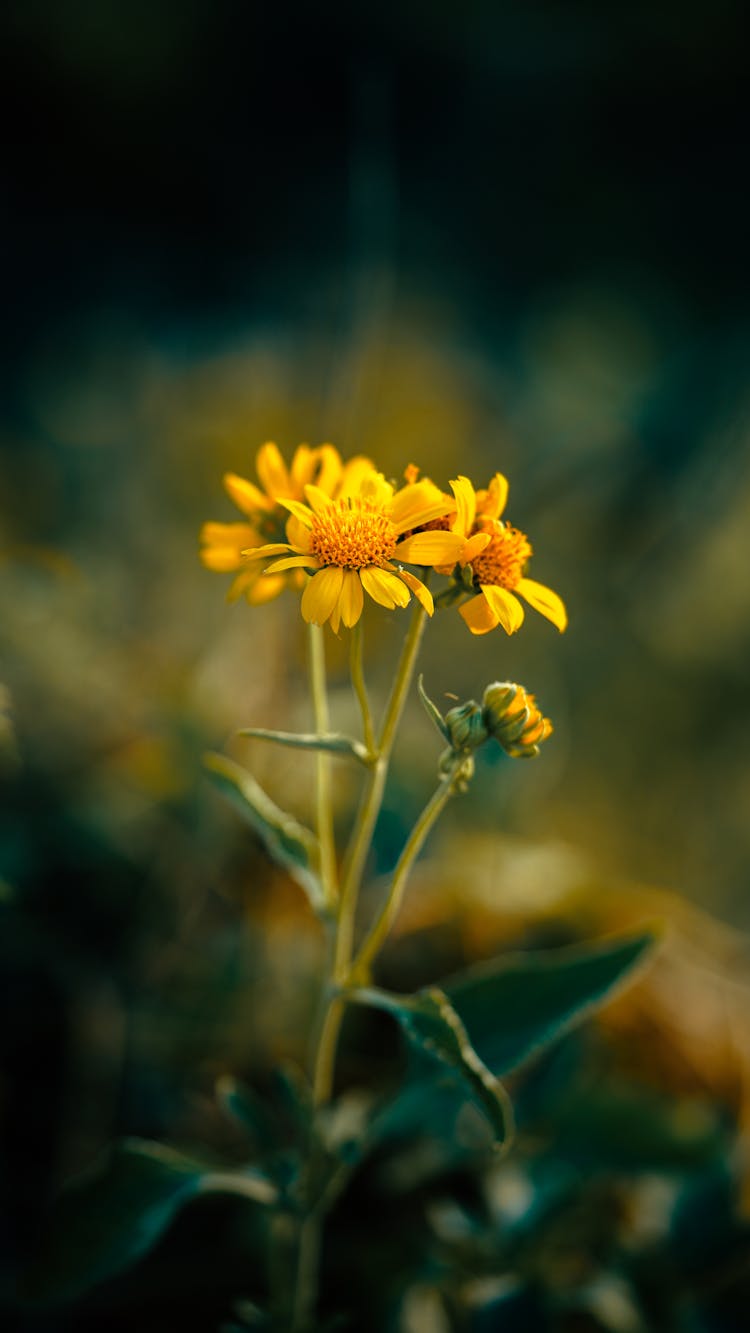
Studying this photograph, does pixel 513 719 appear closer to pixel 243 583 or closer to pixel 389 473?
pixel 243 583

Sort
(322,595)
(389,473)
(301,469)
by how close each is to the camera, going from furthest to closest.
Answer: (389,473) → (301,469) → (322,595)

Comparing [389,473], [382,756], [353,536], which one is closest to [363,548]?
[353,536]

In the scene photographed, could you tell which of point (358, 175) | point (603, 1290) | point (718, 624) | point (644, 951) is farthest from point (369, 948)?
point (358, 175)

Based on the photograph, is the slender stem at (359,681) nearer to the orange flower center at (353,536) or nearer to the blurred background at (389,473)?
the orange flower center at (353,536)

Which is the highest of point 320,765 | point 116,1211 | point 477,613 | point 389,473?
point 389,473

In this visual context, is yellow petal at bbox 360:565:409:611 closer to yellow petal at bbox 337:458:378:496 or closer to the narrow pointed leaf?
yellow petal at bbox 337:458:378:496

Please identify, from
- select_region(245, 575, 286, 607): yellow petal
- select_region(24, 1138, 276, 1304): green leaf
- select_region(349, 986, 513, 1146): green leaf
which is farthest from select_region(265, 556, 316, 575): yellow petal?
select_region(24, 1138, 276, 1304): green leaf
